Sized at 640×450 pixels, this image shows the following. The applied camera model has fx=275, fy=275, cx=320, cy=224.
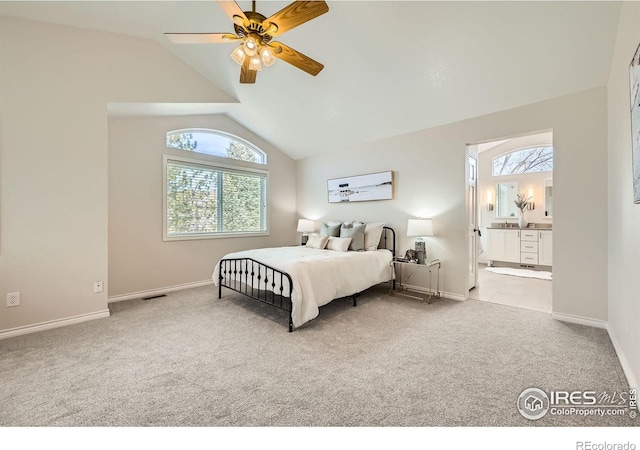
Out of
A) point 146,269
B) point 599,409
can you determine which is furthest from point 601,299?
point 146,269

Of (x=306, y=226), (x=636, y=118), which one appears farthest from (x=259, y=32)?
(x=306, y=226)

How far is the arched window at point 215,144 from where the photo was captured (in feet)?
15.3

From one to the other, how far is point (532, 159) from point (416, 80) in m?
4.89

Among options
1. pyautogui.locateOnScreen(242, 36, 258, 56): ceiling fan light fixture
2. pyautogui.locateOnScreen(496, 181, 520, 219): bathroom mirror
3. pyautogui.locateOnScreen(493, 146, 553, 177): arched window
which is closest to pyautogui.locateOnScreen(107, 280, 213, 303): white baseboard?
pyautogui.locateOnScreen(242, 36, 258, 56): ceiling fan light fixture

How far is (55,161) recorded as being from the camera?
9.79 ft

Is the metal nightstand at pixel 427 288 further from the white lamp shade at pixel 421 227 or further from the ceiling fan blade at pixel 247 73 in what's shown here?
the ceiling fan blade at pixel 247 73

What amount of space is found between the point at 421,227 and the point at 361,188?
145 centimetres

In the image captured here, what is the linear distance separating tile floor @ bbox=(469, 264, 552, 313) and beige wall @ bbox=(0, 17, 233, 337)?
5.16 m

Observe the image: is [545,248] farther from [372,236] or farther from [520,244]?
[372,236]

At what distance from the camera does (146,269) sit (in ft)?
14.0

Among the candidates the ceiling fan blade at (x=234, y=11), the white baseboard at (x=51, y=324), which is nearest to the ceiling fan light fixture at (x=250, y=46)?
the ceiling fan blade at (x=234, y=11)

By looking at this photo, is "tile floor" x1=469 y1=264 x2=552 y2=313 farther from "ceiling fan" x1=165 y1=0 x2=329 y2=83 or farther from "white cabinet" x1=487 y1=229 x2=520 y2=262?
"ceiling fan" x1=165 y1=0 x2=329 y2=83

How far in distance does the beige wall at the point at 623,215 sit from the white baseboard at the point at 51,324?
4.88 metres

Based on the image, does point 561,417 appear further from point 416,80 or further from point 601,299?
point 416,80
